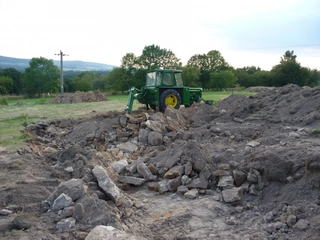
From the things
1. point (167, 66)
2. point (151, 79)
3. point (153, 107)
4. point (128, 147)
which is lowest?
point (128, 147)

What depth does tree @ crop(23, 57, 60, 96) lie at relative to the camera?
208ft

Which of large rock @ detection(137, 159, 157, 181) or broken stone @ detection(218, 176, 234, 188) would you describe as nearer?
broken stone @ detection(218, 176, 234, 188)

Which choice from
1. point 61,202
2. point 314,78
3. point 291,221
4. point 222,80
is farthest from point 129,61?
point 291,221

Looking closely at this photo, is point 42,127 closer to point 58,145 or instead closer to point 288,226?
point 58,145

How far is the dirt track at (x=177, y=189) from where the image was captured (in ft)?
15.4

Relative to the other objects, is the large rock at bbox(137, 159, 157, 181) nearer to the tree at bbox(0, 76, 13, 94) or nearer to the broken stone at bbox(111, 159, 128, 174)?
the broken stone at bbox(111, 159, 128, 174)

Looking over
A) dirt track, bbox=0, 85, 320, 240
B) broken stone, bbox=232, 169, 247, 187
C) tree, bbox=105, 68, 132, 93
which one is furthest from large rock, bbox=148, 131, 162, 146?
tree, bbox=105, 68, 132, 93

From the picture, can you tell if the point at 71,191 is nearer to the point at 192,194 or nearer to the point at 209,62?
the point at 192,194

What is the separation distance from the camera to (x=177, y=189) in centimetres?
616

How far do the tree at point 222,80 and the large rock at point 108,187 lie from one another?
52.0 m

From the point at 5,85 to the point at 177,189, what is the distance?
213ft

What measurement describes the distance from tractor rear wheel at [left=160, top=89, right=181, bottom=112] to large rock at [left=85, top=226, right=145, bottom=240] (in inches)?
368

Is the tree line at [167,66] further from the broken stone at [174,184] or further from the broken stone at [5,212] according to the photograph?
the broken stone at [5,212]

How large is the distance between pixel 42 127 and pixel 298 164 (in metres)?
8.39
